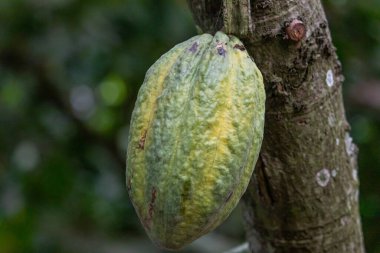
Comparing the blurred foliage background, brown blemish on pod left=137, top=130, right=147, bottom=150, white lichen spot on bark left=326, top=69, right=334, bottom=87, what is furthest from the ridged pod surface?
the blurred foliage background

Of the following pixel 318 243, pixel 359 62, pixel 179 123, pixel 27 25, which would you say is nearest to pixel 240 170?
pixel 179 123

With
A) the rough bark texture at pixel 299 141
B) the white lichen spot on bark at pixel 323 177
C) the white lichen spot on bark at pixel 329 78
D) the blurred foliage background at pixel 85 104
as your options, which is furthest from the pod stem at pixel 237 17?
the blurred foliage background at pixel 85 104

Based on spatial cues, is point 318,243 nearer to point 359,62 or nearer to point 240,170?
point 240,170

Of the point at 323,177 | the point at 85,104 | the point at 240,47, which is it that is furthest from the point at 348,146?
the point at 85,104

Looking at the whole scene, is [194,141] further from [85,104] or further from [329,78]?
[85,104]

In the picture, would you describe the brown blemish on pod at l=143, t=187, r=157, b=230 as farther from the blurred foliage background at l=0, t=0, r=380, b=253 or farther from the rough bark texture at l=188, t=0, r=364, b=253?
the blurred foliage background at l=0, t=0, r=380, b=253
